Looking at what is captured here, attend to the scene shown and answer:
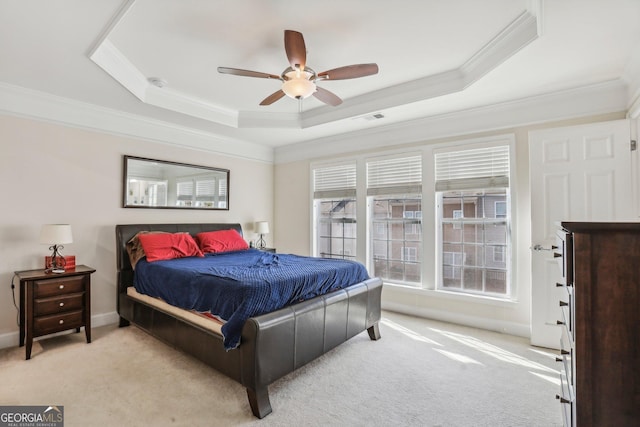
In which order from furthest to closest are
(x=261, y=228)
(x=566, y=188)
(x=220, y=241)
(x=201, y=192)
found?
(x=261, y=228) < (x=201, y=192) < (x=220, y=241) < (x=566, y=188)

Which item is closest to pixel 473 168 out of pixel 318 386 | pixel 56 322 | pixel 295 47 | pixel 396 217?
pixel 396 217

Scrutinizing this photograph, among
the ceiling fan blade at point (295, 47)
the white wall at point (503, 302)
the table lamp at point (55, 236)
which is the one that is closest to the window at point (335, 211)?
the white wall at point (503, 302)

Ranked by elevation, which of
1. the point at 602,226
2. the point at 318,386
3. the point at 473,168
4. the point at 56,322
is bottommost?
the point at 318,386

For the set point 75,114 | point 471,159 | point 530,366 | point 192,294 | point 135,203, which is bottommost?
point 530,366

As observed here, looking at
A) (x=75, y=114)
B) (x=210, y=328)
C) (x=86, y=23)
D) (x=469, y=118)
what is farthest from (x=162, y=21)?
(x=469, y=118)

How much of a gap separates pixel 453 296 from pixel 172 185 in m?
3.92

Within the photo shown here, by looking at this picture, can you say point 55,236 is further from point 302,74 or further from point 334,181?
point 334,181

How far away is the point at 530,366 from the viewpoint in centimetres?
261

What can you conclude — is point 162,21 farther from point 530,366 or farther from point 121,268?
point 530,366

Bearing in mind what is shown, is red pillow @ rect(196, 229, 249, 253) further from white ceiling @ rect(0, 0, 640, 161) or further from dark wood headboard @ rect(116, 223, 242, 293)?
white ceiling @ rect(0, 0, 640, 161)

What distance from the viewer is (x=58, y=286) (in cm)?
289

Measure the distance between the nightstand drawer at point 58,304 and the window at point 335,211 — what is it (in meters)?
3.11

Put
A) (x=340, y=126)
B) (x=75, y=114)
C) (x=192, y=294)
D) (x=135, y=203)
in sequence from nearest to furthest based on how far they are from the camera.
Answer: (x=192, y=294) → (x=75, y=114) → (x=135, y=203) → (x=340, y=126)

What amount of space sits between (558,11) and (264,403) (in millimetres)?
3095
